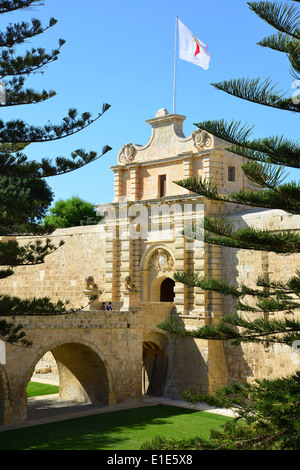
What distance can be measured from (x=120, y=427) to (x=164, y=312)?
555 centimetres

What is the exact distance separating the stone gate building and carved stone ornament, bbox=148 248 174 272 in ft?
0.12

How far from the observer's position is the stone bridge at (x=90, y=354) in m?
17.9

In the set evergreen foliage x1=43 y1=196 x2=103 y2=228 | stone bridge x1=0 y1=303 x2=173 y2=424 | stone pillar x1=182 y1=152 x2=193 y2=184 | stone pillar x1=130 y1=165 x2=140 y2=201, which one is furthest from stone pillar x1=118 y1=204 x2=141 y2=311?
evergreen foliage x1=43 y1=196 x2=103 y2=228

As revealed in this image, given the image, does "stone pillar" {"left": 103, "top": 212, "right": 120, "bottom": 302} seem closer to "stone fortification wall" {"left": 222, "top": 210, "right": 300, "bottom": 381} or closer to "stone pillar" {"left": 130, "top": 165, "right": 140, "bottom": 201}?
"stone pillar" {"left": 130, "top": 165, "right": 140, "bottom": 201}

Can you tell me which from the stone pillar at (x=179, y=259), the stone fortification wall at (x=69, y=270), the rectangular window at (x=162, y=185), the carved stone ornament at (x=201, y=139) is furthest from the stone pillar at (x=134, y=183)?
the carved stone ornament at (x=201, y=139)

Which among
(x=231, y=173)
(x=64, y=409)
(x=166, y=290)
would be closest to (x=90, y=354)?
(x=64, y=409)

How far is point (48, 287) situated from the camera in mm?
27938

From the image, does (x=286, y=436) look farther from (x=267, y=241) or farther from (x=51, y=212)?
(x=51, y=212)

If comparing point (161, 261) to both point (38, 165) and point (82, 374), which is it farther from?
point (38, 165)

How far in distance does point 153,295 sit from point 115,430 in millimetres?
7426

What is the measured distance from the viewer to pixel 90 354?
20.4 m

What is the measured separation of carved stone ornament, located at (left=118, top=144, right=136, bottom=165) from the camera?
2450 cm

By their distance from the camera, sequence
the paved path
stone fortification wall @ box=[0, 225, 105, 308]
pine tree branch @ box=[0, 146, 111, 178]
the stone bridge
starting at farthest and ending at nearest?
stone fortification wall @ box=[0, 225, 105, 308]
the paved path
the stone bridge
pine tree branch @ box=[0, 146, 111, 178]
